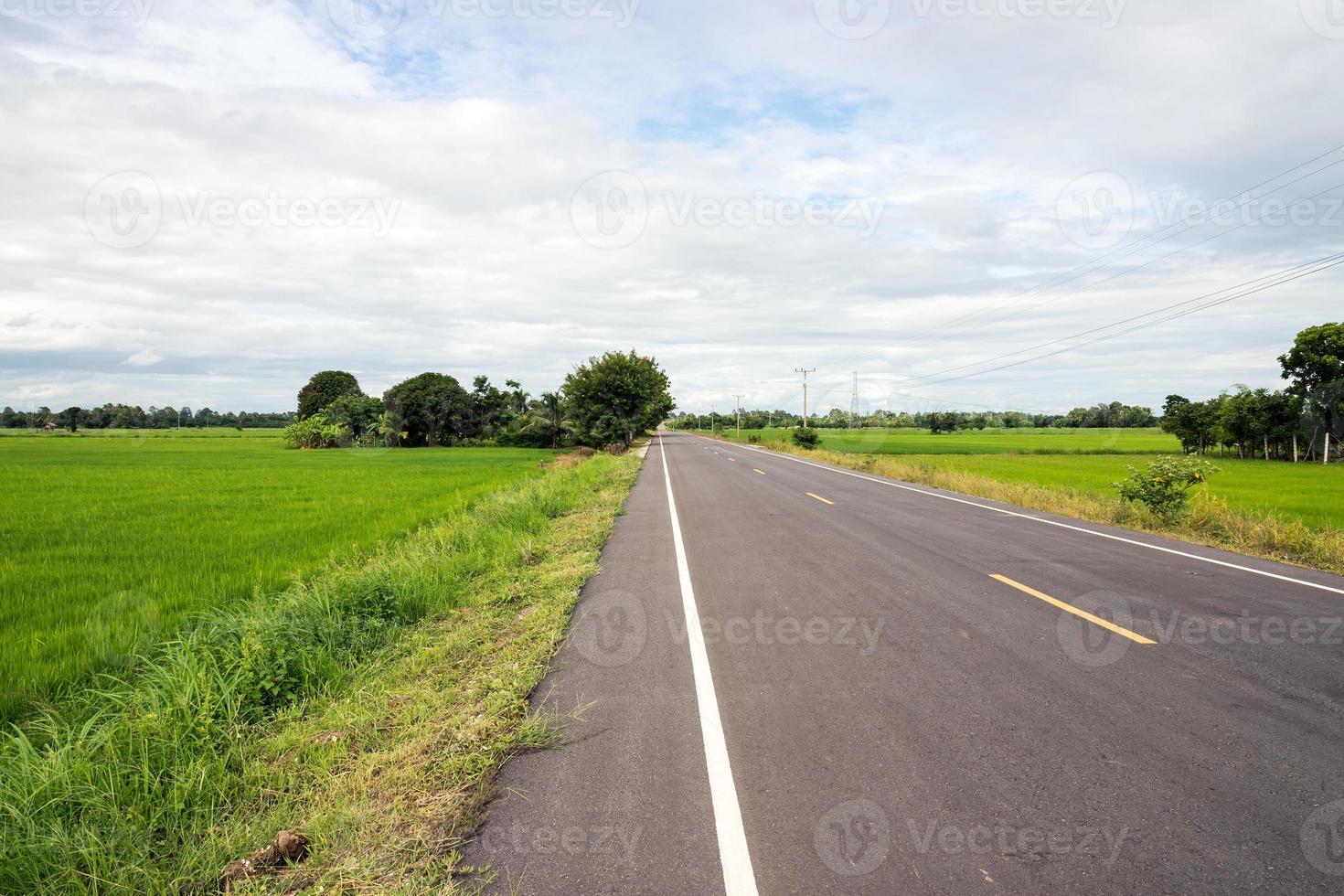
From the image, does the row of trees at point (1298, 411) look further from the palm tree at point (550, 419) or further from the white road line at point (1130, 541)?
the palm tree at point (550, 419)

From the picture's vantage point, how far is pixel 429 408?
61.2m

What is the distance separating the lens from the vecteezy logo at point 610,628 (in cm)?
510

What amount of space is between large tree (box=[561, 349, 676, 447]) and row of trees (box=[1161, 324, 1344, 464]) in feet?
138

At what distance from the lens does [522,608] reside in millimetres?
6512

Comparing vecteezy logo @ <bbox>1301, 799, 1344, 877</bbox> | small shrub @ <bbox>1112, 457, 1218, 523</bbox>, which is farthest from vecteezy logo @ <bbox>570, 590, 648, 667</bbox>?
small shrub @ <bbox>1112, 457, 1218, 523</bbox>

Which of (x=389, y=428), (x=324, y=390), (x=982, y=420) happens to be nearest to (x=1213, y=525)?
(x=389, y=428)

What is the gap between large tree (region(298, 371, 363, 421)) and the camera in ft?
263

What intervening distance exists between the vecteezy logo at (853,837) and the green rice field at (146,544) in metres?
5.34

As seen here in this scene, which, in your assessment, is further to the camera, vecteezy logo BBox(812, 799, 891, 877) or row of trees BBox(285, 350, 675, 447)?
row of trees BBox(285, 350, 675, 447)

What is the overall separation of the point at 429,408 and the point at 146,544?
54059mm

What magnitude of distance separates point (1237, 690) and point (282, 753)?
6.18 metres

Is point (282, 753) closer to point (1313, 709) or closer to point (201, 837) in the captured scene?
point (201, 837)

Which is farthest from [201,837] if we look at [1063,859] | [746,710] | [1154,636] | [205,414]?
[205,414]

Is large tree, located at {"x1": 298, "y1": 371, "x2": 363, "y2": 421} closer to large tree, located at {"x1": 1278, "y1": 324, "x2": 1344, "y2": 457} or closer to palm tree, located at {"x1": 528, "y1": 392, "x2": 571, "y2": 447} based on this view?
palm tree, located at {"x1": 528, "y1": 392, "x2": 571, "y2": 447}
